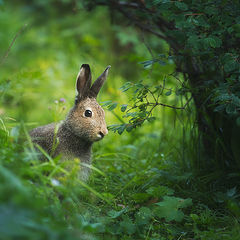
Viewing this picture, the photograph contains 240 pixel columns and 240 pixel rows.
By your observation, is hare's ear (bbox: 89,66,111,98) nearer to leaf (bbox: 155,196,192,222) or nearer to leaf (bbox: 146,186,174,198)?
leaf (bbox: 146,186,174,198)

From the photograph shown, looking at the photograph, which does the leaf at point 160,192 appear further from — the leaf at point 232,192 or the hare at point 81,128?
the hare at point 81,128

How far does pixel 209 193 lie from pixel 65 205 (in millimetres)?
1599

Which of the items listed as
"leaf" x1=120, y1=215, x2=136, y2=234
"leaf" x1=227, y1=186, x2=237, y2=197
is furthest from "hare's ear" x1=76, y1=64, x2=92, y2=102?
"leaf" x1=227, y1=186, x2=237, y2=197

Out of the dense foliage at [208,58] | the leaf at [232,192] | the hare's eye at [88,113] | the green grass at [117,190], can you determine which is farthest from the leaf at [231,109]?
the hare's eye at [88,113]

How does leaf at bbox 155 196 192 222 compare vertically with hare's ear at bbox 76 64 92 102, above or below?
below

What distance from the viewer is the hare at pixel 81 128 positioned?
3.69m

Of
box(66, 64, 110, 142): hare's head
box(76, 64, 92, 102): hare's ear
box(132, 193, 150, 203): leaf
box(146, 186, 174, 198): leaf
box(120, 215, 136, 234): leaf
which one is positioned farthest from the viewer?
box(76, 64, 92, 102): hare's ear

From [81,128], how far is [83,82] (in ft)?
1.49

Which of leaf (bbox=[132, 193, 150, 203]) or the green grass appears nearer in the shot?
the green grass

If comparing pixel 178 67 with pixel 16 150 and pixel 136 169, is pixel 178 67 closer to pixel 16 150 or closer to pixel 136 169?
pixel 136 169

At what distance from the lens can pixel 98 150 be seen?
15.2 feet

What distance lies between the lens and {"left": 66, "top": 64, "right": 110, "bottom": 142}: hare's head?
3.66 m

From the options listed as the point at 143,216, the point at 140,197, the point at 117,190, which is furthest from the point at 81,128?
the point at 143,216

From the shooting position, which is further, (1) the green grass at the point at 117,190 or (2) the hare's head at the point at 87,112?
(2) the hare's head at the point at 87,112
